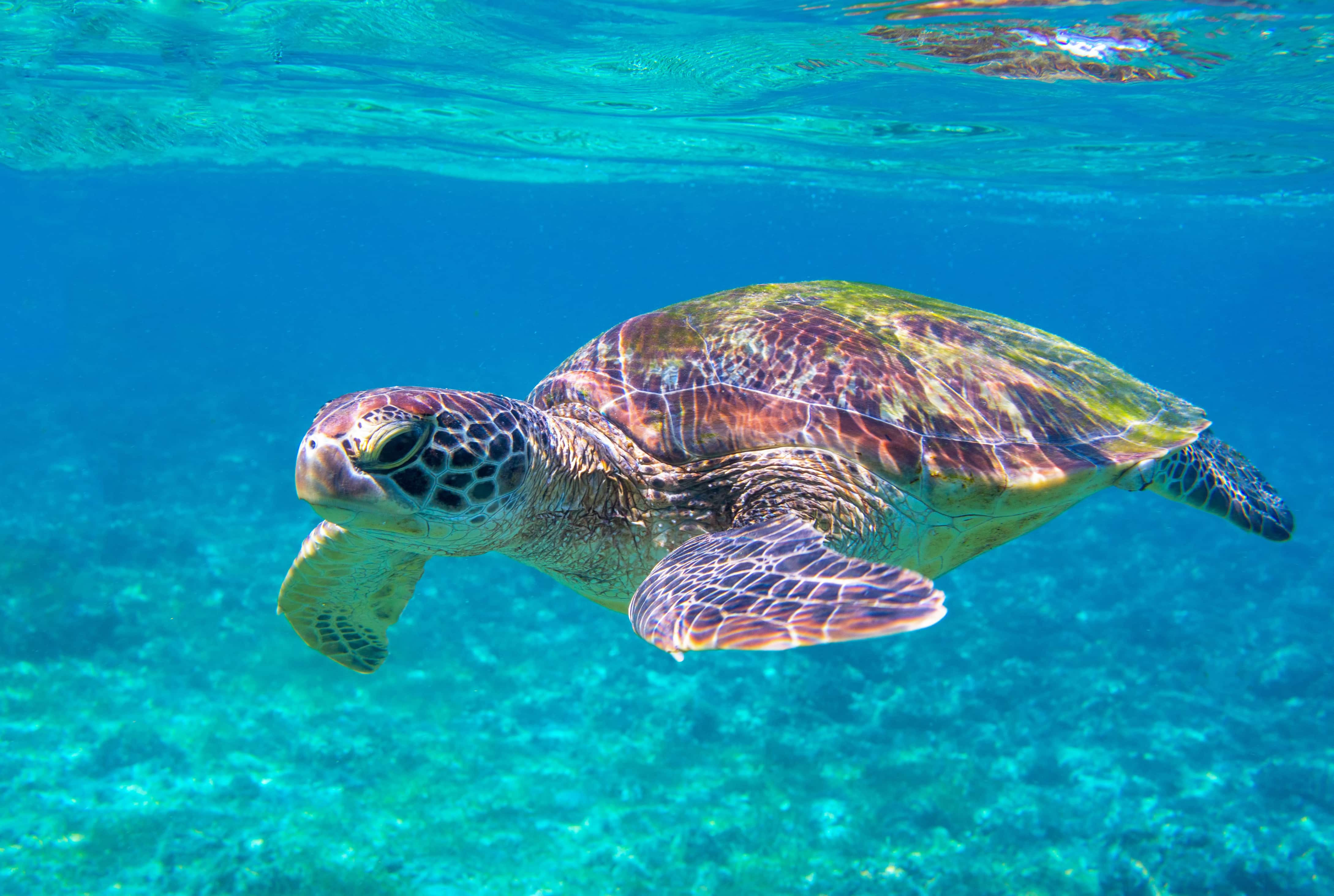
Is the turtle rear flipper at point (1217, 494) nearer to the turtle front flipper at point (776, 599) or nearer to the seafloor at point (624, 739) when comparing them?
the turtle front flipper at point (776, 599)

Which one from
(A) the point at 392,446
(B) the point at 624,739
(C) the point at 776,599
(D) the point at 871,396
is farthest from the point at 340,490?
(B) the point at 624,739

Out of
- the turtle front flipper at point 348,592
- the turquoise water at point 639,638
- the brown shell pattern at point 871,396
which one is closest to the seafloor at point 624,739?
the turquoise water at point 639,638

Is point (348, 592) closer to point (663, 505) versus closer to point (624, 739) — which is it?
point (663, 505)

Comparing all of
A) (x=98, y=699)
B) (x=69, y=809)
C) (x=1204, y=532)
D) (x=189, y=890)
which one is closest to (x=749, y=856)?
(x=189, y=890)

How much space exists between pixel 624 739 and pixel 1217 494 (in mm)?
6034

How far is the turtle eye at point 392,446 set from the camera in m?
2.32

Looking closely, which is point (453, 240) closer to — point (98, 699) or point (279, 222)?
point (279, 222)

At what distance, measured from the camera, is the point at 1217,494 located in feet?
15.0

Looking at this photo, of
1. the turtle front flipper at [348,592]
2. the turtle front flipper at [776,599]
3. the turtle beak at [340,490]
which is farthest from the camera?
the turtle front flipper at [348,592]

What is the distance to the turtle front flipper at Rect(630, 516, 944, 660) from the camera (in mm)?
1960

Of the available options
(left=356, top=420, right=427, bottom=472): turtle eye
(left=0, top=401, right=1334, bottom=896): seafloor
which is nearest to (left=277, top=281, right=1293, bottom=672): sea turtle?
(left=356, top=420, right=427, bottom=472): turtle eye

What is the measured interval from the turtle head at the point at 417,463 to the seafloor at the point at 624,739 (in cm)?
496

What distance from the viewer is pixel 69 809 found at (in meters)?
6.61

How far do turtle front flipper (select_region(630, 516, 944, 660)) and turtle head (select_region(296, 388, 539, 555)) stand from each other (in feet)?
2.21
